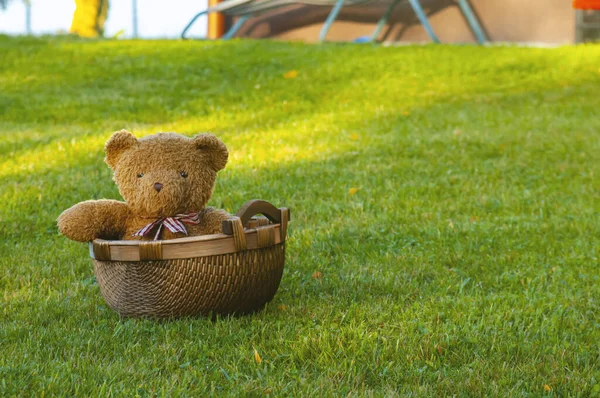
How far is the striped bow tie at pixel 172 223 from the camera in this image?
12.1 feet

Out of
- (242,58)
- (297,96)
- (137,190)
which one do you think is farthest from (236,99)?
(137,190)

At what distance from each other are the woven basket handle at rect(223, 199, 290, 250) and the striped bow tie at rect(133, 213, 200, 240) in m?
0.28

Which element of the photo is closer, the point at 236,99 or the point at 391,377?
the point at 391,377

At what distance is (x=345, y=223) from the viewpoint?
575cm

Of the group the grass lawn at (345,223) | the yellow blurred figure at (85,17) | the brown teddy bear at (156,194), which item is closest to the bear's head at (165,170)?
the brown teddy bear at (156,194)

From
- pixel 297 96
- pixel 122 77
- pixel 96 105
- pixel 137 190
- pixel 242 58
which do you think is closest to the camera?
pixel 137 190

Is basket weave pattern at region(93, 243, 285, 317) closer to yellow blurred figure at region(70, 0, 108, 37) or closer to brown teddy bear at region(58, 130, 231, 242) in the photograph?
brown teddy bear at region(58, 130, 231, 242)

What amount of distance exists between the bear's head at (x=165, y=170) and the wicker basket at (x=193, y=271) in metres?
0.32

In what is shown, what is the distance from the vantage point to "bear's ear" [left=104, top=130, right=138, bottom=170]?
3.81 meters

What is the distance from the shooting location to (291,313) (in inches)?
151

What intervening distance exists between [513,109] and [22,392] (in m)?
9.68

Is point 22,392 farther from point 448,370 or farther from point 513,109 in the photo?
point 513,109

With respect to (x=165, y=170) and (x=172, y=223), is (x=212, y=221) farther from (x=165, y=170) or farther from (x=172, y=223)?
(x=165, y=170)

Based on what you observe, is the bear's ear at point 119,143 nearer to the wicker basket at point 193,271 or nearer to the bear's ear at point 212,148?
the bear's ear at point 212,148
